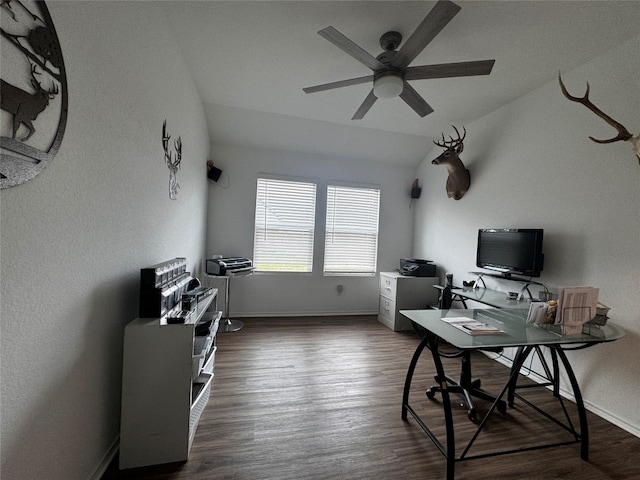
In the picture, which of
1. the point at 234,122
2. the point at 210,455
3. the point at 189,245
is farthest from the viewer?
the point at 234,122

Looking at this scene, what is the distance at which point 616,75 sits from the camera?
203 centimetres

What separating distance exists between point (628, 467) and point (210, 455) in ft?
8.00

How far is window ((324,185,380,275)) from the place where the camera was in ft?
14.3

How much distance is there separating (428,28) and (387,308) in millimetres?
3337

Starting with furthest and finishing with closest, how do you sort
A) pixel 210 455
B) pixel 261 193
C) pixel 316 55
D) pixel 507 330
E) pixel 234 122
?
pixel 261 193 → pixel 234 122 → pixel 316 55 → pixel 507 330 → pixel 210 455

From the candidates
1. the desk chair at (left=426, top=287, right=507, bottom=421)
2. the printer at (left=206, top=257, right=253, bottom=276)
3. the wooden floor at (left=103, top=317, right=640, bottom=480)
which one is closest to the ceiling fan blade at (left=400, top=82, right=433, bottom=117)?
the desk chair at (left=426, top=287, right=507, bottom=421)

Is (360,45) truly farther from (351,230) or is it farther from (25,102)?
(351,230)

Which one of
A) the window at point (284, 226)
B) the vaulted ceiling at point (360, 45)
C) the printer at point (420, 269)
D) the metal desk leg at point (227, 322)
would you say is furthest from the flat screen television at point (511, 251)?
the metal desk leg at point (227, 322)

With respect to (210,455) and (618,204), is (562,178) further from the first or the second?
(210,455)

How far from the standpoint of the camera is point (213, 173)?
3814 mm

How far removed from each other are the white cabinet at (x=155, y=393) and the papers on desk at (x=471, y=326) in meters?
1.56

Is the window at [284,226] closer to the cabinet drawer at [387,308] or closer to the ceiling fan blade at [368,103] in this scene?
the cabinet drawer at [387,308]

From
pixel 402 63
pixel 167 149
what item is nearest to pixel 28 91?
pixel 167 149

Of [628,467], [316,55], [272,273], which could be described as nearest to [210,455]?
[628,467]
